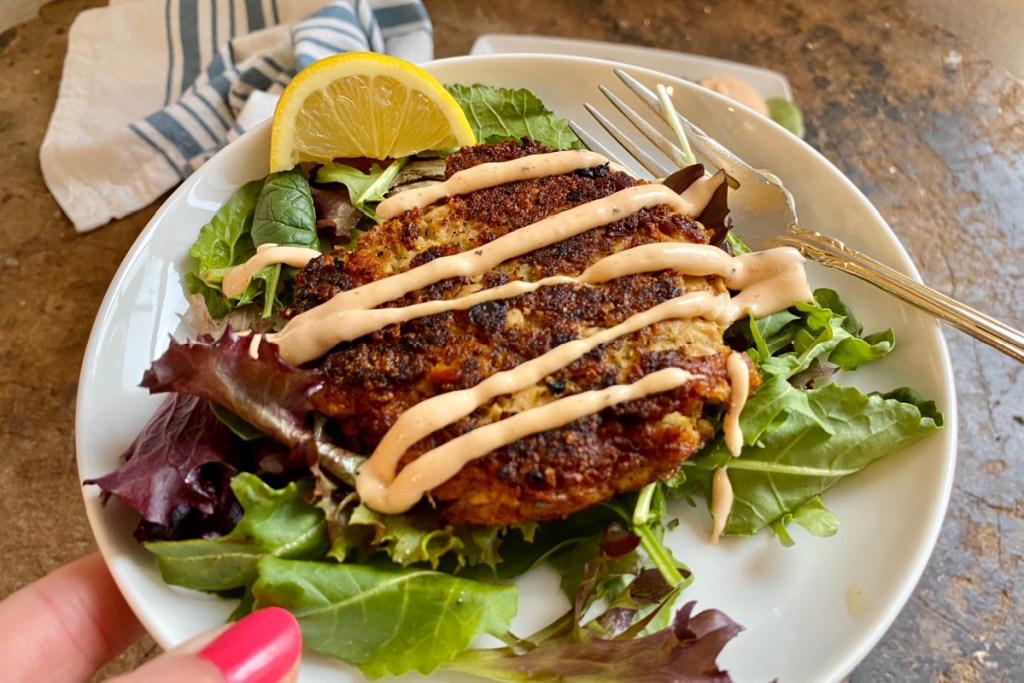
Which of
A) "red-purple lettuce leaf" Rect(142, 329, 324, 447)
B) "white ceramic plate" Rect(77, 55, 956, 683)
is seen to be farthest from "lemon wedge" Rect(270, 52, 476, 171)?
"red-purple lettuce leaf" Rect(142, 329, 324, 447)

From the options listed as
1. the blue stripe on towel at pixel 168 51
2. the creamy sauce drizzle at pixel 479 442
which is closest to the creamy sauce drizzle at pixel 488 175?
the creamy sauce drizzle at pixel 479 442

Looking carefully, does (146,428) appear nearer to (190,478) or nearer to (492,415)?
(190,478)

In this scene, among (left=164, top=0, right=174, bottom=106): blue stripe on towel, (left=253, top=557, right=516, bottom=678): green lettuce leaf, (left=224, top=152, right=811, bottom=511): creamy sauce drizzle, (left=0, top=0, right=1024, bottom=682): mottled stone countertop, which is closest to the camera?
(left=253, top=557, right=516, bottom=678): green lettuce leaf

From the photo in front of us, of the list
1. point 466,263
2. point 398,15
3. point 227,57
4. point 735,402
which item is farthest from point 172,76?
point 735,402

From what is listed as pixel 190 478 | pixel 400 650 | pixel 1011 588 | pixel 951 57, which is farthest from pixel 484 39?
pixel 1011 588

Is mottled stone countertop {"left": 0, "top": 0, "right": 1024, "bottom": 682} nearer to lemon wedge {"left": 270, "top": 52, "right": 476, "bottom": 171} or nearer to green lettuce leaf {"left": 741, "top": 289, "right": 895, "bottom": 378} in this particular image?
green lettuce leaf {"left": 741, "top": 289, "right": 895, "bottom": 378}

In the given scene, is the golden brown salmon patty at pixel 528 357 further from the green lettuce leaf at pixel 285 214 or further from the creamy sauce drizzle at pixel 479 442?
the green lettuce leaf at pixel 285 214
